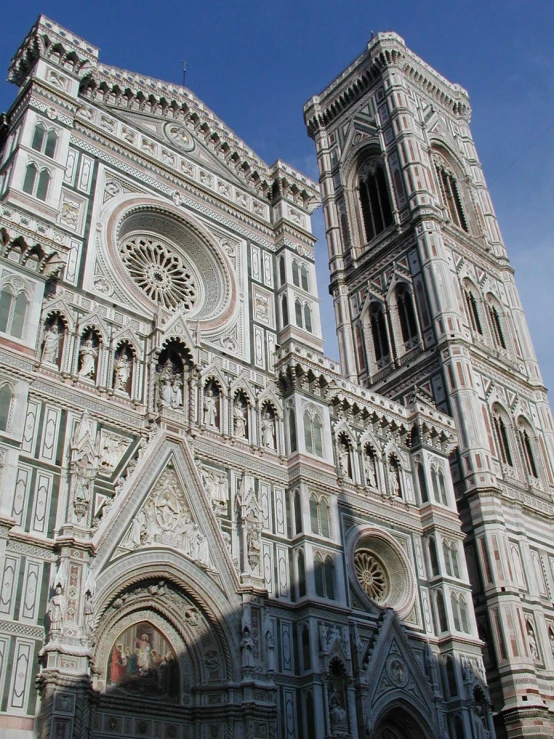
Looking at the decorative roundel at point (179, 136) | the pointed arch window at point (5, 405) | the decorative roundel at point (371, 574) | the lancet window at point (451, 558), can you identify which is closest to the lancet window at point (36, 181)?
the pointed arch window at point (5, 405)

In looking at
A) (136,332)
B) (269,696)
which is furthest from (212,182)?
(269,696)

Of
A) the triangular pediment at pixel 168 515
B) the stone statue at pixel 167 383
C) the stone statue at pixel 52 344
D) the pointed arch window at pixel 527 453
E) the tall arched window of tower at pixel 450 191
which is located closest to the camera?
the triangular pediment at pixel 168 515

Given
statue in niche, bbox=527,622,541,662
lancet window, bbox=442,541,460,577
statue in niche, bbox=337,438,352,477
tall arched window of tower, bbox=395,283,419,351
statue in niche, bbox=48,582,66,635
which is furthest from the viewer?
tall arched window of tower, bbox=395,283,419,351

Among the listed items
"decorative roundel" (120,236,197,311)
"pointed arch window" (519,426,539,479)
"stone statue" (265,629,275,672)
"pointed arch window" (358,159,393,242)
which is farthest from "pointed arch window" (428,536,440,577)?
"pointed arch window" (358,159,393,242)

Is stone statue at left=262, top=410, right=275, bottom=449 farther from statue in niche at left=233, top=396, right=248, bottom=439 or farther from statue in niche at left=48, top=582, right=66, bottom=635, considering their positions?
statue in niche at left=48, top=582, right=66, bottom=635

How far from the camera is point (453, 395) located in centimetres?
2795

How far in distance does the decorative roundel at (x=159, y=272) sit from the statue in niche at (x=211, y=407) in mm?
2531

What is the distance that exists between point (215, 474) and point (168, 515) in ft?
5.86

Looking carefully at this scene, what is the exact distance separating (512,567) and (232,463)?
34.3ft

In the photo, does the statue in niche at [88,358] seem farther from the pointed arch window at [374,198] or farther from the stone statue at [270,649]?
the pointed arch window at [374,198]

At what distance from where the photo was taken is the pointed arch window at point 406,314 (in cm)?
3143

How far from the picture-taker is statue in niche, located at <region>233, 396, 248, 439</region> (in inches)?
764

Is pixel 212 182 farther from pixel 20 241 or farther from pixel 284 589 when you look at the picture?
pixel 284 589

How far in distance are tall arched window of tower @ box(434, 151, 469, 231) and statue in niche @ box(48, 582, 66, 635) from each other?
25440 mm
